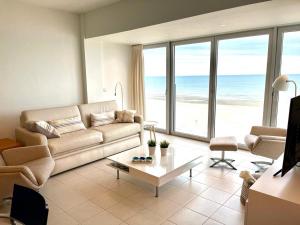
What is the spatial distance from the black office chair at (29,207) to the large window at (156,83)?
440cm

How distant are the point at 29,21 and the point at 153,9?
7.46 feet

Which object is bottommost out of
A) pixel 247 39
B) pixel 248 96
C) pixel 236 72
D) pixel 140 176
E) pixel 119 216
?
pixel 119 216

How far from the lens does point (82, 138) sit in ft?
11.8

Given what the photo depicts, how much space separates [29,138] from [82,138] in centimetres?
76

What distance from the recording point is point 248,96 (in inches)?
174

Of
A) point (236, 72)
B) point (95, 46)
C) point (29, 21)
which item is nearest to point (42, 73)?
point (29, 21)

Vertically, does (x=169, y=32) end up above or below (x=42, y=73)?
above

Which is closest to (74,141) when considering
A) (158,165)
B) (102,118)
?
(102,118)

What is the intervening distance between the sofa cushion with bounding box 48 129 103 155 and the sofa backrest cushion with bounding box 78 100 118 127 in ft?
1.63

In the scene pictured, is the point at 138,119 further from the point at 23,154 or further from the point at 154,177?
the point at 23,154

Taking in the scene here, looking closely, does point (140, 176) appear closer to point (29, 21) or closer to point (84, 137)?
point (84, 137)

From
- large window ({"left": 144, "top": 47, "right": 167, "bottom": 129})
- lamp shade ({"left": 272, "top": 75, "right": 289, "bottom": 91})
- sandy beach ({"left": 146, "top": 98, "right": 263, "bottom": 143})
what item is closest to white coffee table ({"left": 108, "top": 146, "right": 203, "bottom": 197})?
lamp shade ({"left": 272, "top": 75, "right": 289, "bottom": 91})

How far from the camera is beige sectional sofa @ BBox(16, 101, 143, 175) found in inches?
131

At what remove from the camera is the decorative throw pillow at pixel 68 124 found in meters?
3.75
